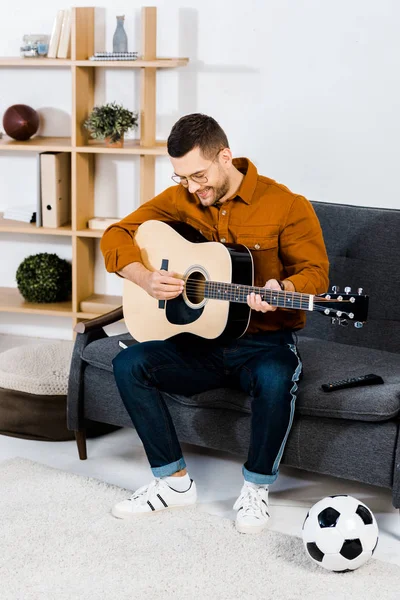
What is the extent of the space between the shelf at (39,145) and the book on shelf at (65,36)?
1.27 ft

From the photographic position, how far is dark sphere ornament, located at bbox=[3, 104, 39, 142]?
392 centimetres

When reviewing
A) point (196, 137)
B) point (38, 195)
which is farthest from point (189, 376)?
point (38, 195)

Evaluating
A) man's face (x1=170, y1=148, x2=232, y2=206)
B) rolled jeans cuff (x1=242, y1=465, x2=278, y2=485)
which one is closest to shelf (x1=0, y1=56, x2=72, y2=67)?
man's face (x1=170, y1=148, x2=232, y2=206)

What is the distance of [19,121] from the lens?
3.92 m

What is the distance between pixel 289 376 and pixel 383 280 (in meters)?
0.69

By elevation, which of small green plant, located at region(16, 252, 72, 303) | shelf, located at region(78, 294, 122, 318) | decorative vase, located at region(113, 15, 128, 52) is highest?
decorative vase, located at region(113, 15, 128, 52)

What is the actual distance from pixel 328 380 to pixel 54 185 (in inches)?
74.8

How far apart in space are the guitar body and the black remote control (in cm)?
29

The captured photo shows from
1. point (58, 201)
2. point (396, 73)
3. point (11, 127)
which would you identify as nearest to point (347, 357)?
point (396, 73)

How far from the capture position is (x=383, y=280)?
113 inches

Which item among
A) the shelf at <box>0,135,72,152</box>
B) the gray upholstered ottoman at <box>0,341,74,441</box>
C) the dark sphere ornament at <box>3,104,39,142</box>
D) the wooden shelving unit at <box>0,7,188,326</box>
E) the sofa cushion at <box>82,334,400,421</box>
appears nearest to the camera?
the sofa cushion at <box>82,334,400,421</box>

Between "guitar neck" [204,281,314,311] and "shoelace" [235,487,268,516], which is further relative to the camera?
"shoelace" [235,487,268,516]

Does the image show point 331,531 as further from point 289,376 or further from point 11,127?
point 11,127

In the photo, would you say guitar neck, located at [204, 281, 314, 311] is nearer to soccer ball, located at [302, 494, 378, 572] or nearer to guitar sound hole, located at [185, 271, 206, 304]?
guitar sound hole, located at [185, 271, 206, 304]
